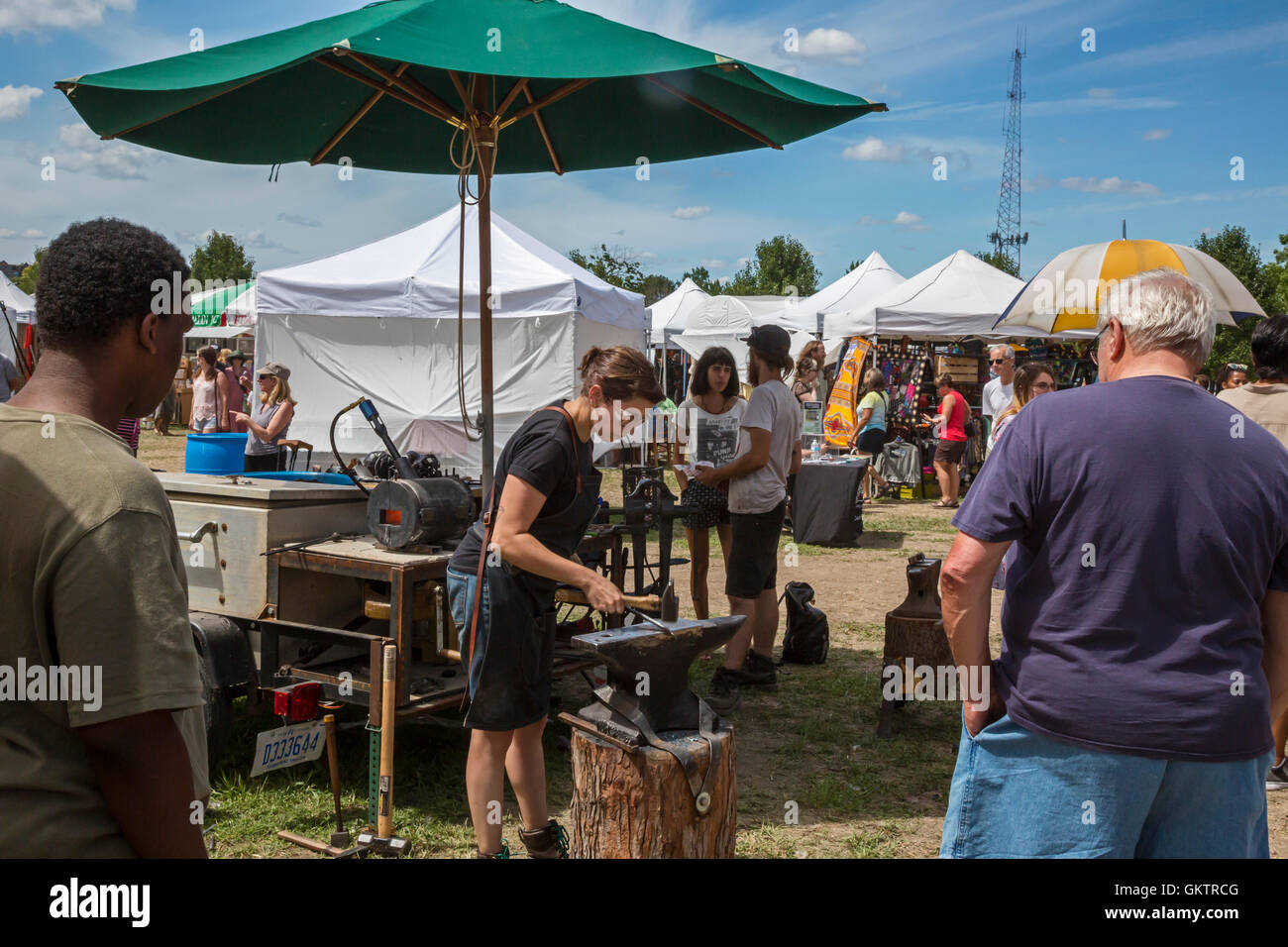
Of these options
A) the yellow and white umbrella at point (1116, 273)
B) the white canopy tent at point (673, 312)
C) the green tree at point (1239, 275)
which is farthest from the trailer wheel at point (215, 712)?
the green tree at point (1239, 275)

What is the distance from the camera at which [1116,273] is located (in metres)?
7.50

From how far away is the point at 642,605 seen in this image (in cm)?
421

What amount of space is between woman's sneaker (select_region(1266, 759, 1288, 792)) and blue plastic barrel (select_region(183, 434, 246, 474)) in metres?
5.25

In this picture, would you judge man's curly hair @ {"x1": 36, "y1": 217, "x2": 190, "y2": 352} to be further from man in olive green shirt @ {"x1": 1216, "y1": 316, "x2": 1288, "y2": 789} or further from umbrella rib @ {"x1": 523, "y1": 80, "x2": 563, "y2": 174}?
man in olive green shirt @ {"x1": 1216, "y1": 316, "x2": 1288, "y2": 789}

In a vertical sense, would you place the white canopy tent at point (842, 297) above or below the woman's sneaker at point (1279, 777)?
above

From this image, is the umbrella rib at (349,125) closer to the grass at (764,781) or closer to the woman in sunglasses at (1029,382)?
the grass at (764,781)

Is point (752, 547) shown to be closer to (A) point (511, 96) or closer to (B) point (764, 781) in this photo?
(B) point (764, 781)

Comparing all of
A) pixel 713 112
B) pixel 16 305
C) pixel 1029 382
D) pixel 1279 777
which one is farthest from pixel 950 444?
pixel 16 305

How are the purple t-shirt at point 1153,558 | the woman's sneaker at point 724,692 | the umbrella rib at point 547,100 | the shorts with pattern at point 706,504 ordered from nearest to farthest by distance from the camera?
Answer: the purple t-shirt at point 1153,558 → the umbrella rib at point 547,100 → the woman's sneaker at point 724,692 → the shorts with pattern at point 706,504

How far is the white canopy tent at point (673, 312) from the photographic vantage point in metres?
23.0

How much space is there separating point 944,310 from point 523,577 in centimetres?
1397

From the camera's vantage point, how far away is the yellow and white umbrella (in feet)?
24.4

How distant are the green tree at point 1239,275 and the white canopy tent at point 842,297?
14.9m

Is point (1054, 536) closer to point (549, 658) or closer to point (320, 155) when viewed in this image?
point (549, 658)
